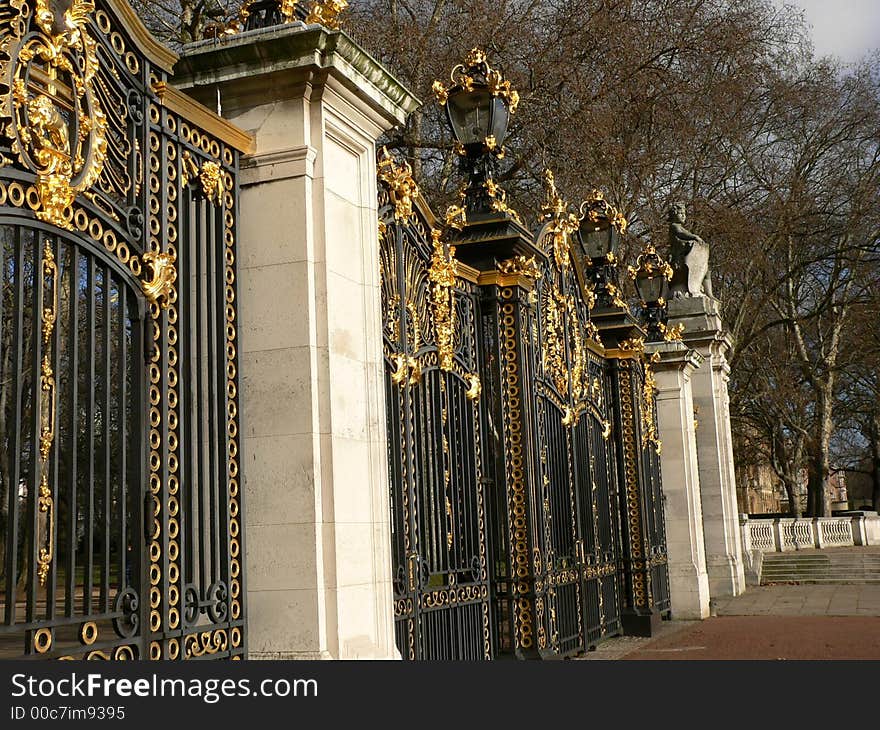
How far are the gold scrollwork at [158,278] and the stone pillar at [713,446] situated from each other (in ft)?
49.0

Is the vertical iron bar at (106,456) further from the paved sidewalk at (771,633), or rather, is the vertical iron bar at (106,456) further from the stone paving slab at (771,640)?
the stone paving slab at (771,640)

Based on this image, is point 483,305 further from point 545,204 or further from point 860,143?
point 860,143

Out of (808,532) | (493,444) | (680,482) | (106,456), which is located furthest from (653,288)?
(808,532)

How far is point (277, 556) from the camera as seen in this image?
15.6 feet

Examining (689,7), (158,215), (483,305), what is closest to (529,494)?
(483,305)

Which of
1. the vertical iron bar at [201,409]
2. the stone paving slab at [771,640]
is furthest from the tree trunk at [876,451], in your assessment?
the vertical iron bar at [201,409]

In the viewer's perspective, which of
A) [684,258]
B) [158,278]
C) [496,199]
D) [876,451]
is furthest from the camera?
[876,451]

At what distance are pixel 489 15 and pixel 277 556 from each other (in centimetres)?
1477

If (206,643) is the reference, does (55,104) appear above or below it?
above

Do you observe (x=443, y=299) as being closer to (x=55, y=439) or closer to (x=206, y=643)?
(x=206, y=643)

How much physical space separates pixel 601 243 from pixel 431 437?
17.9ft

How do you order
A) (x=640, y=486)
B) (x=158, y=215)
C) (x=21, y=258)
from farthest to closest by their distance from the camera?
(x=640, y=486) → (x=158, y=215) → (x=21, y=258)

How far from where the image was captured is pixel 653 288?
47.5 feet

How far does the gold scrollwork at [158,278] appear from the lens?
4.35 m
